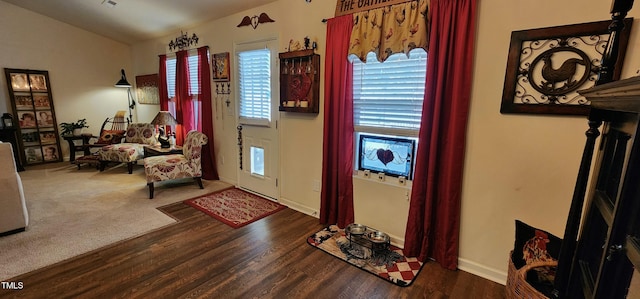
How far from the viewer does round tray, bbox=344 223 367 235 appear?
8.17 feet

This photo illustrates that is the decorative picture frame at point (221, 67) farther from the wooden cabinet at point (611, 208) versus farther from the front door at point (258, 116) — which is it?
the wooden cabinet at point (611, 208)

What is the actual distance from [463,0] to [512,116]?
87cm

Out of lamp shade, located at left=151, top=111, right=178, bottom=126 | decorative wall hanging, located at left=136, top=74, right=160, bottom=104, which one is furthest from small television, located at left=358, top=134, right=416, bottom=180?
decorative wall hanging, located at left=136, top=74, right=160, bottom=104

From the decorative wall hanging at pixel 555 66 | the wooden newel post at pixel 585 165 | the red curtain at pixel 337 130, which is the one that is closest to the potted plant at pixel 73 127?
the red curtain at pixel 337 130

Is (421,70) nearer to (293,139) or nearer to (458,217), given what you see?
(458,217)

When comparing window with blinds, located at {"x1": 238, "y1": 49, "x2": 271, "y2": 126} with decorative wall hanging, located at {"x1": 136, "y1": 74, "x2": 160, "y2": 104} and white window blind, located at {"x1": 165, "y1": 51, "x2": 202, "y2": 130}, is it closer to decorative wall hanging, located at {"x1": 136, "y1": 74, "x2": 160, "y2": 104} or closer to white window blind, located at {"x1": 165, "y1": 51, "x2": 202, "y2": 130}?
white window blind, located at {"x1": 165, "y1": 51, "x2": 202, "y2": 130}

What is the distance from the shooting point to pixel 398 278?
2049 mm

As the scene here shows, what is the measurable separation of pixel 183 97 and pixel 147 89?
1649 mm

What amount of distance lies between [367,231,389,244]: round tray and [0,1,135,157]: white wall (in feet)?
20.6

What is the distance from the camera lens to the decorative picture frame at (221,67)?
3.85m

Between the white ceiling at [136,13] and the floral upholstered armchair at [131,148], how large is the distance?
5.78 ft

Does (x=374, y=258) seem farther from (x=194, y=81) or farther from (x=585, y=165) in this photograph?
(x=194, y=81)

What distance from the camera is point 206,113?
4250mm

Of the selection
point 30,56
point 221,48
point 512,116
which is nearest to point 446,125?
point 512,116
